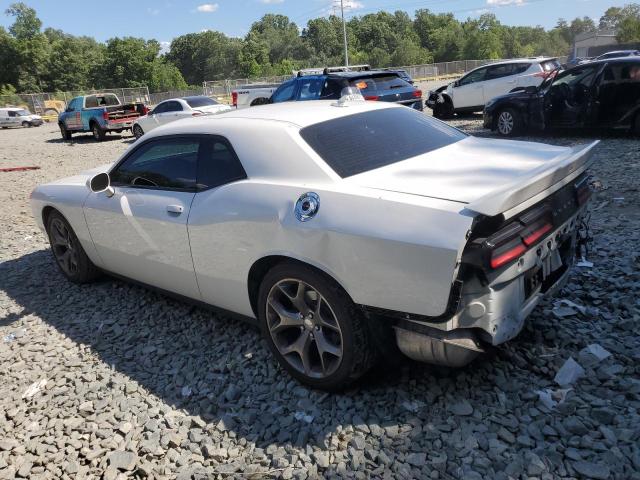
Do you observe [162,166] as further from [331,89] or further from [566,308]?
[331,89]

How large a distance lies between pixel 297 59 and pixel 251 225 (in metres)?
112

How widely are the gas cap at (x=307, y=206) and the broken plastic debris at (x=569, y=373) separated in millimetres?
1558

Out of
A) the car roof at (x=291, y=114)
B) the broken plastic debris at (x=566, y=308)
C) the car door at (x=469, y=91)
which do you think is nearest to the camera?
the car roof at (x=291, y=114)

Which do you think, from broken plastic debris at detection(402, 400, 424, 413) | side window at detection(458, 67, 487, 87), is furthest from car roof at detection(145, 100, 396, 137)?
side window at detection(458, 67, 487, 87)

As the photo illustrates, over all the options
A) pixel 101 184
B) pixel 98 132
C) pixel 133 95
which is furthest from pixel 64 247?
pixel 133 95

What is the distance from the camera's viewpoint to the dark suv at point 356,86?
11273 mm

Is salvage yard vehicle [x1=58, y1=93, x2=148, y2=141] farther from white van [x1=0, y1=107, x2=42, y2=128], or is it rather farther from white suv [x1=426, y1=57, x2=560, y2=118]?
white van [x1=0, y1=107, x2=42, y2=128]

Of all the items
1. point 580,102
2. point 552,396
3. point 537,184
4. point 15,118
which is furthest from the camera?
point 15,118

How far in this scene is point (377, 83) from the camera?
38.3ft

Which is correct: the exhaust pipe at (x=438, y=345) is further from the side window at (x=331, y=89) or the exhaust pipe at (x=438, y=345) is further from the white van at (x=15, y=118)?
the white van at (x=15, y=118)

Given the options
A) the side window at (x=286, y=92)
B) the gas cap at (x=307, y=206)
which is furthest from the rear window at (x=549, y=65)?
the gas cap at (x=307, y=206)

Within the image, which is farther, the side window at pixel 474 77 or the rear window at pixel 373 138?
the side window at pixel 474 77

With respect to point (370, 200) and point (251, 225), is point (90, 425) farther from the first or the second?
point (370, 200)

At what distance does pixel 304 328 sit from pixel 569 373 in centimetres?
144
